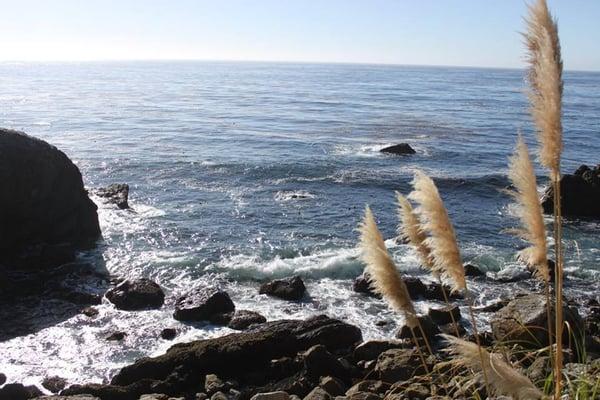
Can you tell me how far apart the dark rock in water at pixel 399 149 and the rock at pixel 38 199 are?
20.8m

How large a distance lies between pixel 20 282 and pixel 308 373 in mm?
9440

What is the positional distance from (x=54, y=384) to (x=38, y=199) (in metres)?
8.84

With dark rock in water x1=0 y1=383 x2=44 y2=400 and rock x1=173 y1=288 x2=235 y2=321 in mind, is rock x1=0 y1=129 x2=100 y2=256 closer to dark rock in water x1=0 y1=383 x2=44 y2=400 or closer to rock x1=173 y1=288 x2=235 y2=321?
rock x1=173 y1=288 x2=235 y2=321

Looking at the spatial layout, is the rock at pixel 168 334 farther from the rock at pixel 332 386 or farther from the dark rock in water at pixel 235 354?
the rock at pixel 332 386

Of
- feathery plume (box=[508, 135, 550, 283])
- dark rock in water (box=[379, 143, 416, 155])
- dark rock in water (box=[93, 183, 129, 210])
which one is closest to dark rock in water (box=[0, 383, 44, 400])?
feathery plume (box=[508, 135, 550, 283])

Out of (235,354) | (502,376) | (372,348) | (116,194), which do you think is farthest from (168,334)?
(116,194)

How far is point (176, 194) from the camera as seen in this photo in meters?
25.8

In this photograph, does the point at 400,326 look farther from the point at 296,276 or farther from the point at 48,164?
the point at 48,164

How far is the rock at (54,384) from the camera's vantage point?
10803mm

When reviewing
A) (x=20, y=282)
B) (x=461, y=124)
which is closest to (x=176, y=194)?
(x=20, y=282)

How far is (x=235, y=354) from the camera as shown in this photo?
11.2 m

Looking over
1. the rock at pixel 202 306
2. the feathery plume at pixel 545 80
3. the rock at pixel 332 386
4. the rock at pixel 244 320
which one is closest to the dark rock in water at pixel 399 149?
the rock at pixel 202 306

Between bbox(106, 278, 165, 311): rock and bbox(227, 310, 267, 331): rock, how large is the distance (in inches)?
93.7

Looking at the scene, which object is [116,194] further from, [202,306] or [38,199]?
[202,306]
